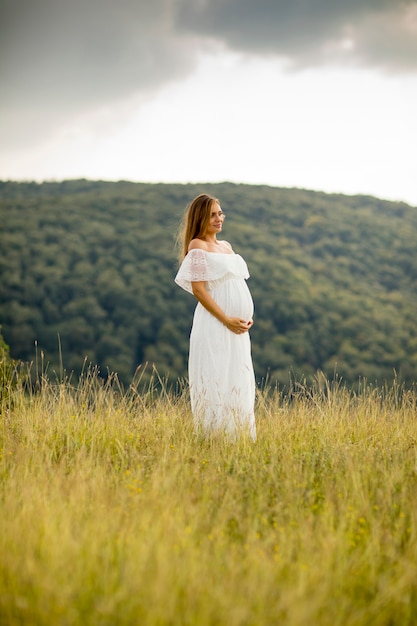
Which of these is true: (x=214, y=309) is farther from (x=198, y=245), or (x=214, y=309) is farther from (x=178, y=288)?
(x=178, y=288)

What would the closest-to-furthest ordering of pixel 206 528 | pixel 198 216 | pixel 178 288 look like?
pixel 206 528 → pixel 198 216 → pixel 178 288

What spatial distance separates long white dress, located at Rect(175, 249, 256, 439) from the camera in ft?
16.7

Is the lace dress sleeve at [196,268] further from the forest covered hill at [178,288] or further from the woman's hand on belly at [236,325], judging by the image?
the forest covered hill at [178,288]

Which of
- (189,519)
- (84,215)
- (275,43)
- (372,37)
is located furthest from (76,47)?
(189,519)

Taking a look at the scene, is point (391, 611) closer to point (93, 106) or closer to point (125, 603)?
point (125, 603)

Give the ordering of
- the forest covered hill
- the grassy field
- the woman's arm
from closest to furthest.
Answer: the grassy field, the woman's arm, the forest covered hill

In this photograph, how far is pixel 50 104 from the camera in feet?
114

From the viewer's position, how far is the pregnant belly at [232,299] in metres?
5.16

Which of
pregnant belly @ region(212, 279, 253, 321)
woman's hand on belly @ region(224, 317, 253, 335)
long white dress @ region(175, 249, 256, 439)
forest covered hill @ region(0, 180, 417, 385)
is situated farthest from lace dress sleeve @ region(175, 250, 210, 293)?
forest covered hill @ region(0, 180, 417, 385)

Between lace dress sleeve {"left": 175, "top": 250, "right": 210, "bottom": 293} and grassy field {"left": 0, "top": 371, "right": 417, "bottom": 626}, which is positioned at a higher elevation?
lace dress sleeve {"left": 175, "top": 250, "right": 210, "bottom": 293}

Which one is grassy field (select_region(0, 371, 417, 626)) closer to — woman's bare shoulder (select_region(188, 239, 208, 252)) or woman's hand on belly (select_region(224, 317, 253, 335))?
woman's hand on belly (select_region(224, 317, 253, 335))

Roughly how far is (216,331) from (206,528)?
79.5 inches

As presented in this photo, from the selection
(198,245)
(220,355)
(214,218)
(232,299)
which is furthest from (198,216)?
(220,355)

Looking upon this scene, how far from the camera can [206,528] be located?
3.39 m
